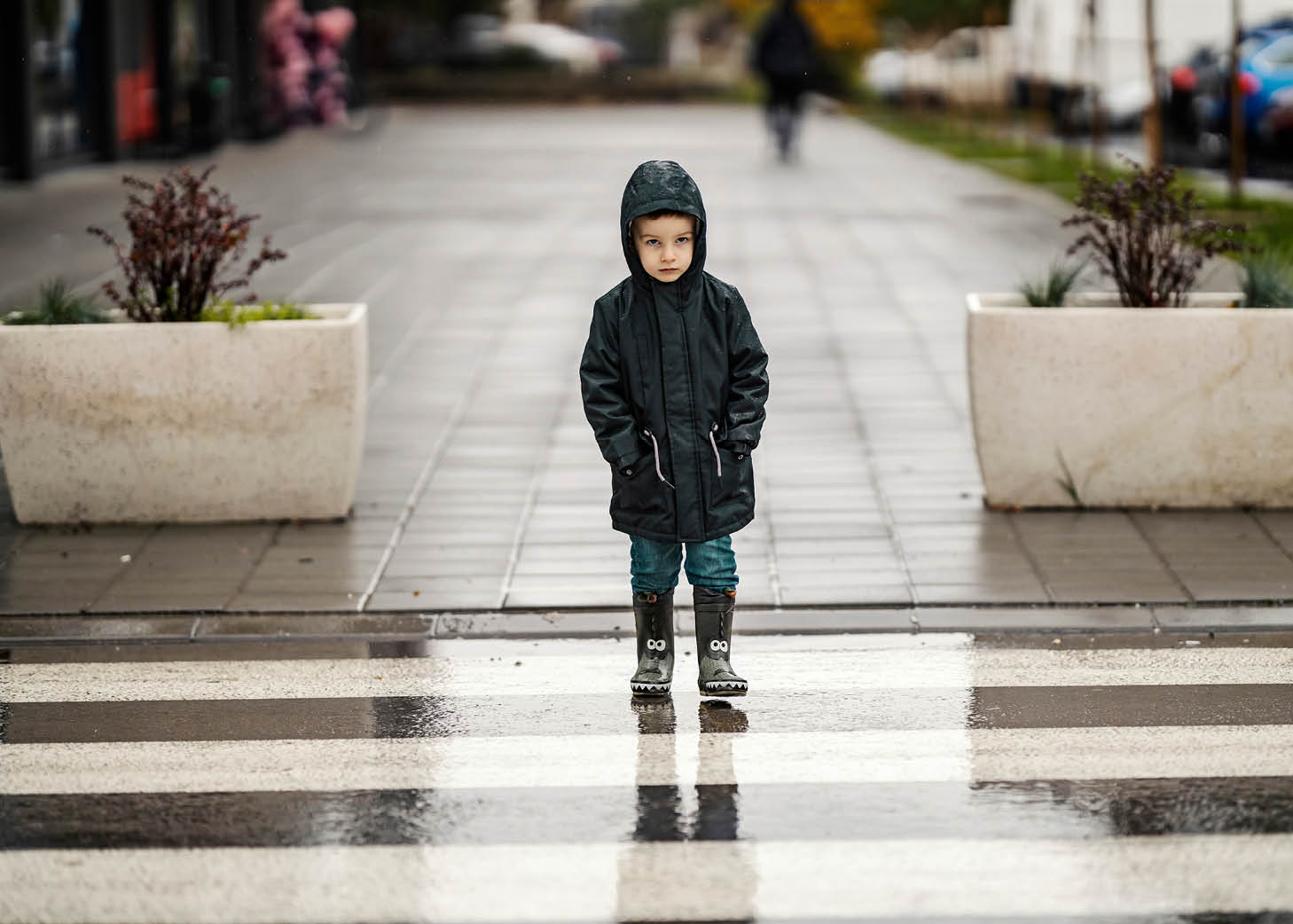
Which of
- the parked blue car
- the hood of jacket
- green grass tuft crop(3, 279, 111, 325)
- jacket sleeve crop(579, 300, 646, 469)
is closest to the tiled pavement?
green grass tuft crop(3, 279, 111, 325)

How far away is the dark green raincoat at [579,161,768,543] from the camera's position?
18.9 ft

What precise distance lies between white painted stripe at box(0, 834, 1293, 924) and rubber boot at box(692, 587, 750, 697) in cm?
121

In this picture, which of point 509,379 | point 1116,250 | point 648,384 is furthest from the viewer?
point 509,379

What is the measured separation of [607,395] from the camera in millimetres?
5773

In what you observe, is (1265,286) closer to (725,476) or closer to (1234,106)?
(725,476)

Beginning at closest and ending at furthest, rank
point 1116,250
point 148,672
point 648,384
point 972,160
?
point 648,384 → point 148,672 → point 1116,250 → point 972,160

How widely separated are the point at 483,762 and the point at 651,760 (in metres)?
0.46

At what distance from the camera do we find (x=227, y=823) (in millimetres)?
5016

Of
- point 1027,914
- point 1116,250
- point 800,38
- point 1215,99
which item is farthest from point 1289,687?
point 800,38

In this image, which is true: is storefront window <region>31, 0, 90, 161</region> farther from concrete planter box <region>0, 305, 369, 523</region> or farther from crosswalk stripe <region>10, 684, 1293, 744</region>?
crosswalk stripe <region>10, 684, 1293, 744</region>

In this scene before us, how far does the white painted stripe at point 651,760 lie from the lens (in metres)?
5.33

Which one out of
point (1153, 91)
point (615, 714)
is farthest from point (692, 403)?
point (1153, 91)

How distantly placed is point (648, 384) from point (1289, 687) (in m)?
2.20

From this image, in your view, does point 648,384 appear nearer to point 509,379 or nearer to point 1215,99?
point 509,379
